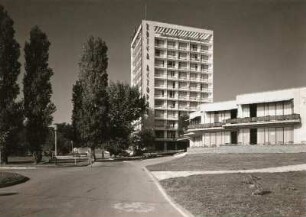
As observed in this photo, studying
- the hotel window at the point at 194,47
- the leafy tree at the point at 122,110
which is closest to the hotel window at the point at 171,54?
the hotel window at the point at 194,47

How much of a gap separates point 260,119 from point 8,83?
31.0m

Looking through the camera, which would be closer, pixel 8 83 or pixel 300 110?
pixel 8 83

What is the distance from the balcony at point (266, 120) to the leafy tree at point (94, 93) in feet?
58.2

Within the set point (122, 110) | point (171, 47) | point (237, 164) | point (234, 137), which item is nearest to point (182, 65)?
point (171, 47)

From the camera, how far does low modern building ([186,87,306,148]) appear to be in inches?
1775

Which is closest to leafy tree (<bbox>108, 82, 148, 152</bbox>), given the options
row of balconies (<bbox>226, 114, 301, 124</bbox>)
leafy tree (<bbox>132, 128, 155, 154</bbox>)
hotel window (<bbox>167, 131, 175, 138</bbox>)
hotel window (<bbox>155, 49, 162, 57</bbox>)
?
leafy tree (<bbox>132, 128, 155, 154</bbox>)

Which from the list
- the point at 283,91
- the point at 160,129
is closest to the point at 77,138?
the point at 283,91

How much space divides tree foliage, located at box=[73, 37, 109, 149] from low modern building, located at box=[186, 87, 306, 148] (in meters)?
17.7

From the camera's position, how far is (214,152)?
4444cm

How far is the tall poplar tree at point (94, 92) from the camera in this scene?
4759cm

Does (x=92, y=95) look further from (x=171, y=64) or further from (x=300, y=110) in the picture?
(x=171, y=64)

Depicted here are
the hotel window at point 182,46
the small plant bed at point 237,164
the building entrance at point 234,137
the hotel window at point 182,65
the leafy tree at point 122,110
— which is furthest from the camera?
the hotel window at point 182,46

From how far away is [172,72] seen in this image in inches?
3814

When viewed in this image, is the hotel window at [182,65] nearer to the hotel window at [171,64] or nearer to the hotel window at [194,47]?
the hotel window at [171,64]
